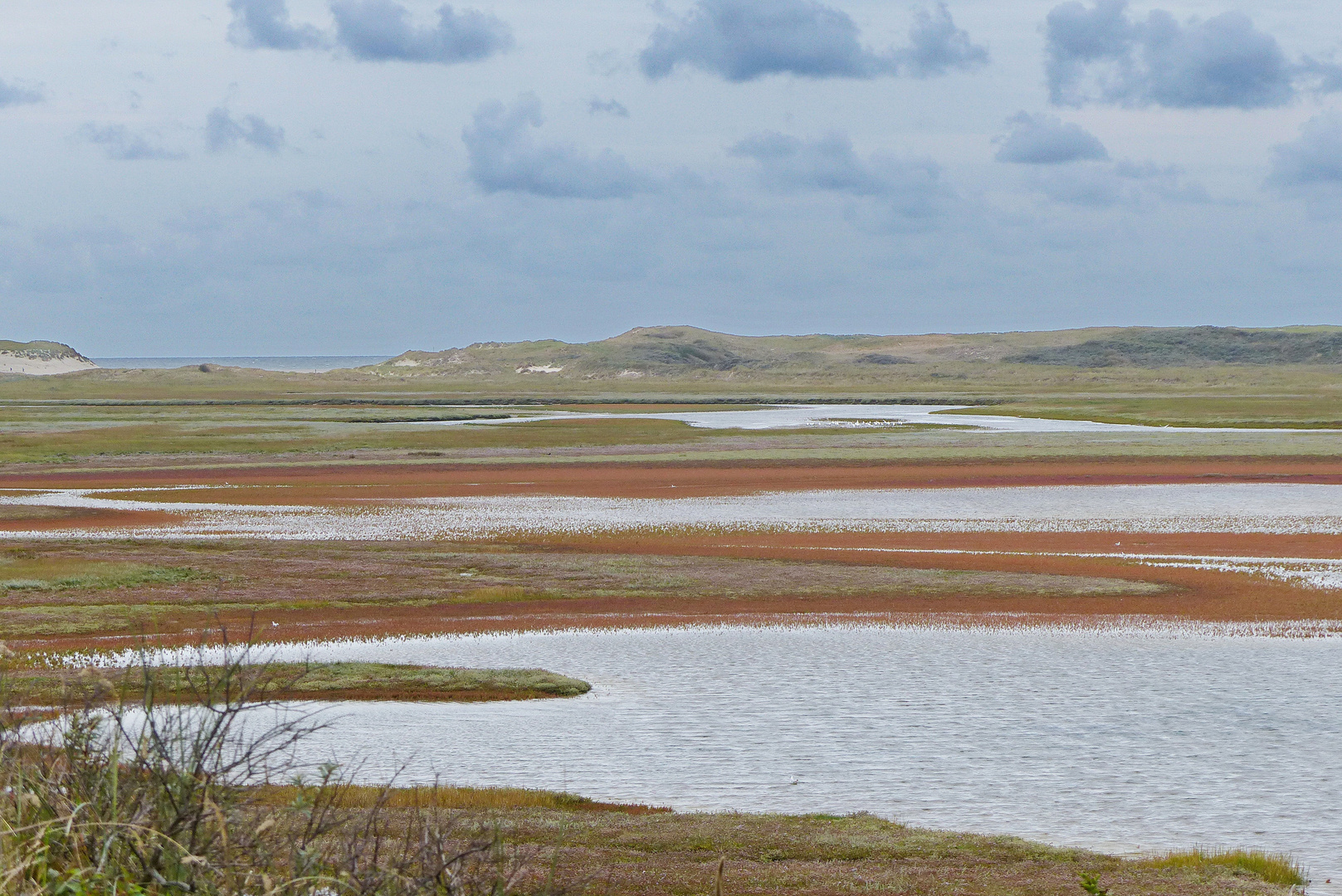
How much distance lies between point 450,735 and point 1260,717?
1153cm

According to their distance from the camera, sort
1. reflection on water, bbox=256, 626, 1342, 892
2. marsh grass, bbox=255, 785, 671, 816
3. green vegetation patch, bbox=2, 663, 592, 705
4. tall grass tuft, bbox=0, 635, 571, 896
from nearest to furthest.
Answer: tall grass tuft, bbox=0, 635, 571, 896 → marsh grass, bbox=255, 785, 671, 816 → reflection on water, bbox=256, 626, 1342, 892 → green vegetation patch, bbox=2, 663, 592, 705

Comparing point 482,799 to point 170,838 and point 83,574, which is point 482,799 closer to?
point 170,838

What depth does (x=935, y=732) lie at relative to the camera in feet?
62.0

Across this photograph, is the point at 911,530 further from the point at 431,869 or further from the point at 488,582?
the point at 431,869

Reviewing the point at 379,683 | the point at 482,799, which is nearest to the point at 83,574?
the point at 379,683

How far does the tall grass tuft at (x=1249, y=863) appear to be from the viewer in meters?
12.4

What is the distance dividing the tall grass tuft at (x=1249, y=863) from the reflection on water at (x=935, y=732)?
33 centimetres

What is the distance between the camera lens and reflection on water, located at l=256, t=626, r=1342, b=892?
15.3 meters

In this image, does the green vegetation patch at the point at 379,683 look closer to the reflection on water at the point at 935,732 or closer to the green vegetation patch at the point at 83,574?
the reflection on water at the point at 935,732

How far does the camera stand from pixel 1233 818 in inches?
580

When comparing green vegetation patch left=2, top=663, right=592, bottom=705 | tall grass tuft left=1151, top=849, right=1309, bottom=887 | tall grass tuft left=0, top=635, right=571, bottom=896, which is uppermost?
tall grass tuft left=0, top=635, right=571, bottom=896

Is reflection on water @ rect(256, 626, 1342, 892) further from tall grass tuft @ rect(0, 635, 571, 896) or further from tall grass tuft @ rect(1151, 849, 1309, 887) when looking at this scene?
tall grass tuft @ rect(0, 635, 571, 896)

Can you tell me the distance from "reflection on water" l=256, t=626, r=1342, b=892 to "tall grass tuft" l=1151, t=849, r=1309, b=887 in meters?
0.33

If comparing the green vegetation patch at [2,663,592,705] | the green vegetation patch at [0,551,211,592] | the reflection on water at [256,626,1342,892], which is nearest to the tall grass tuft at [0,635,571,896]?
the reflection on water at [256,626,1342,892]
